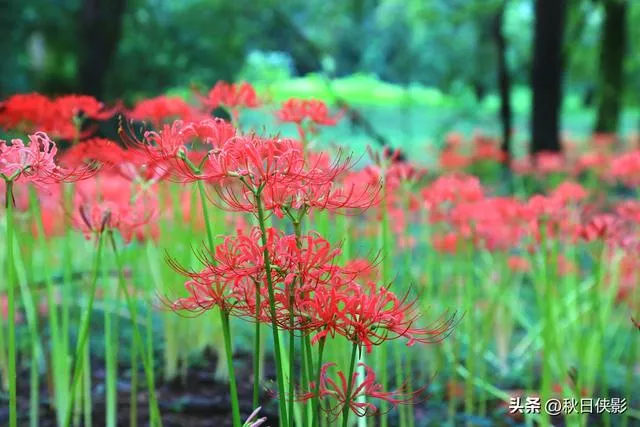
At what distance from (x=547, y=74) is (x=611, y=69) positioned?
3.97 ft

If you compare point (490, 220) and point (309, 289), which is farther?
point (490, 220)

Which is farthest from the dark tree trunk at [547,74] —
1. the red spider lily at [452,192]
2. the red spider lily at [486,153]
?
the red spider lily at [452,192]

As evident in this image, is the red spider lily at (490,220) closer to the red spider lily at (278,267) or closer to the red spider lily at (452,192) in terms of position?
the red spider lily at (452,192)

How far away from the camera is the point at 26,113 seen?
51.6 inches

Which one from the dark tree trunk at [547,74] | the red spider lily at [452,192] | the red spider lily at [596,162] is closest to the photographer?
the red spider lily at [452,192]

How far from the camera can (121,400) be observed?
171 centimetres

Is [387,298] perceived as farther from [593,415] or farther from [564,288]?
[564,288]

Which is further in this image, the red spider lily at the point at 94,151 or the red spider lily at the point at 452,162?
the red spider lily at the point at 452,162

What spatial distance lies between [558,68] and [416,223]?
1.15 m

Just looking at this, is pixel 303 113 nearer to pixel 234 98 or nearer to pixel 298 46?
pixel 234 98

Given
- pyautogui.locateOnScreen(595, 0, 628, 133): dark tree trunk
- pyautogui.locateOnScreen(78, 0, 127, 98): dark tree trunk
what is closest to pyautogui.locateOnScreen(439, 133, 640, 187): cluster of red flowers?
pyautogui.locateOnScreen(595, 0, 628, 133): dark tree trunk

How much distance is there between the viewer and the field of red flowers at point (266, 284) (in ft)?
2.42

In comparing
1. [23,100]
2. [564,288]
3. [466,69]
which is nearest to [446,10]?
[466,69]

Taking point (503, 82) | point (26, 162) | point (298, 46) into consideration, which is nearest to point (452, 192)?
point (26, 162)
